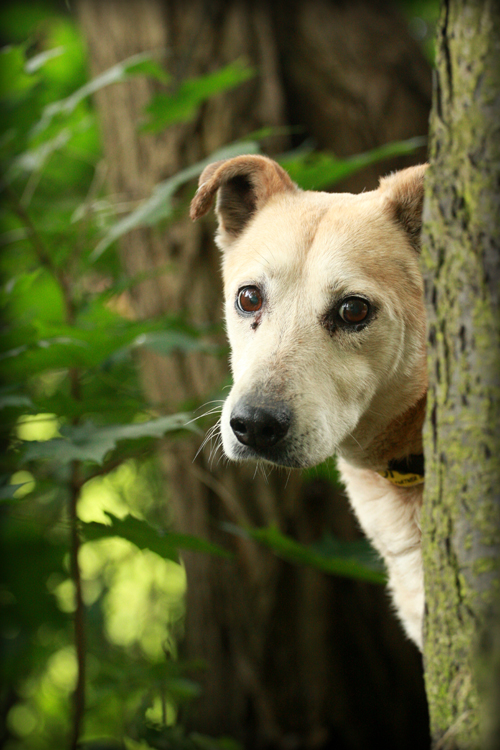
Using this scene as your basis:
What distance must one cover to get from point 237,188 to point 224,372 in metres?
1.61

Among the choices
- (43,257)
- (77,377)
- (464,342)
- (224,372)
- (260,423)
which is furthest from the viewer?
(224,372)

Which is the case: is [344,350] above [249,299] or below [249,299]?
below

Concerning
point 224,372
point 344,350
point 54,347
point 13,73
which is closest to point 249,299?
point 344,350

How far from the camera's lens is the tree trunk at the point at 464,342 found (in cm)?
129

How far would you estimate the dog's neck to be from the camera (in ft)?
8.11

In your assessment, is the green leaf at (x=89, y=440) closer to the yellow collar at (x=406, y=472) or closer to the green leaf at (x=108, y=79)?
the yellow collar at (x=406, y=472)

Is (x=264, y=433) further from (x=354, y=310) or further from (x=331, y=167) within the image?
(x=331, y=167)

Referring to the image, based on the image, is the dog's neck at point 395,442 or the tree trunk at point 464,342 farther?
the dog's neck at point 395,442

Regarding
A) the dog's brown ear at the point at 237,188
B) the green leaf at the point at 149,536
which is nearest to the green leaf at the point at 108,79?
the dog's brown ear at the point at 237,188

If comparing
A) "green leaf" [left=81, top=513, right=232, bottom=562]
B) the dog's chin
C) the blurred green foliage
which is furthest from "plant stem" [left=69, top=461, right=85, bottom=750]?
the dog's chin

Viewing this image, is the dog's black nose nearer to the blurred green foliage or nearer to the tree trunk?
the blurred green foliage

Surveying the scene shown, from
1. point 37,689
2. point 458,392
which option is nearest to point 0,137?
point 458,392

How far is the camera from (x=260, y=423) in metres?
2.09

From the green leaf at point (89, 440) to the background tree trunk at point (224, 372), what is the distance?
6.20 feet
